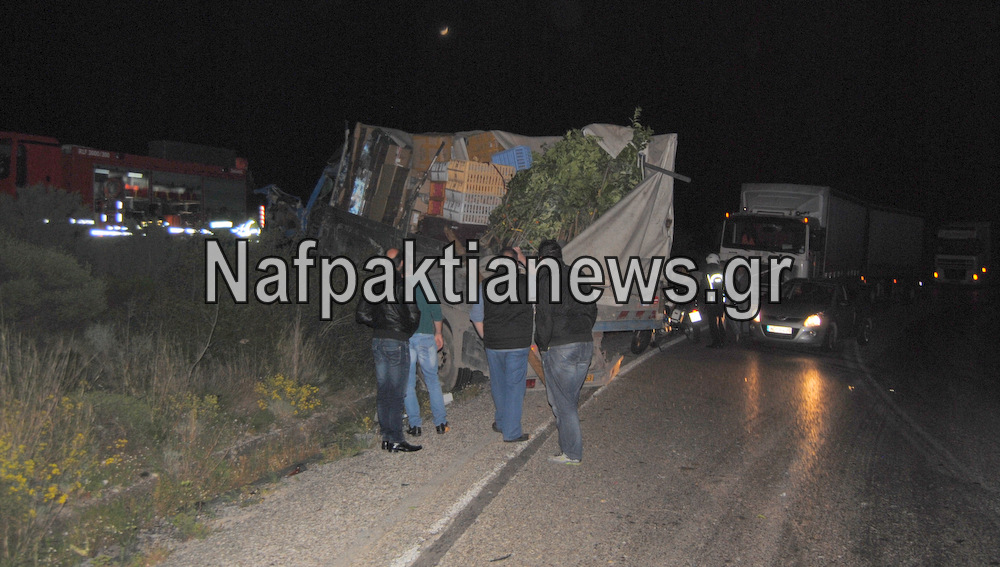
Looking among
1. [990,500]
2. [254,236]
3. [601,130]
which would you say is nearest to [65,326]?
[254,236]

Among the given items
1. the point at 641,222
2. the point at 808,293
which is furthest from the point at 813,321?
the point at 641,222

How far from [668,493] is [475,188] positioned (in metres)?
6.32

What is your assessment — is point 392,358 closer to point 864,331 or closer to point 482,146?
point 482,146

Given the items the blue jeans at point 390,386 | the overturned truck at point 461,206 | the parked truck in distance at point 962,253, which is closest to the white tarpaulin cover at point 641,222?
the overturned truck at point 461,206

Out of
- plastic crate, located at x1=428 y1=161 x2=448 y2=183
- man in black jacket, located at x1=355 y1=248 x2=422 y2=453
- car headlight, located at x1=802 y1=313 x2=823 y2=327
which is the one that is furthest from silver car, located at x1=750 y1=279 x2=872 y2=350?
man in black jacket, located at x1=355 y1=248 x2=422 y2=453

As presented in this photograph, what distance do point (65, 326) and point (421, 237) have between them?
4339mm

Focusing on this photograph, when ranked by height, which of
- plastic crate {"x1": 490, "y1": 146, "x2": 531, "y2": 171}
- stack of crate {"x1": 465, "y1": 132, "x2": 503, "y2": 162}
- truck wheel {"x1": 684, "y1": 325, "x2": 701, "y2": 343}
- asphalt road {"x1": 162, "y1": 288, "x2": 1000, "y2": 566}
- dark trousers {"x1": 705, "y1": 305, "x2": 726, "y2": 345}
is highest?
stack of crate {"x1": 465, "y1": 132, "x2": 503, "y2": 162}

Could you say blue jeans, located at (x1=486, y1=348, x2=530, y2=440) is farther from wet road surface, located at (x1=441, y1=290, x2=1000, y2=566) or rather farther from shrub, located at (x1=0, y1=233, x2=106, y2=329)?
shrub, located at (x1=0, y1=233, x2=106, y2=329)

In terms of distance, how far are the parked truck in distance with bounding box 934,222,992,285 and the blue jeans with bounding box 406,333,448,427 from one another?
126 feet

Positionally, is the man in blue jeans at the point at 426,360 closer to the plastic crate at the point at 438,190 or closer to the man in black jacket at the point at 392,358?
the man in black jacket at the point at 392,358

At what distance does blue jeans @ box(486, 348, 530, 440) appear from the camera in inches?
271

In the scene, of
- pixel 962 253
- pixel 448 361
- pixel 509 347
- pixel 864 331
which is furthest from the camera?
pixel 962 253

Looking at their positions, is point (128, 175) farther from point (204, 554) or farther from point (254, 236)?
point (204, 554)

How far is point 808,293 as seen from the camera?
14656 mm
